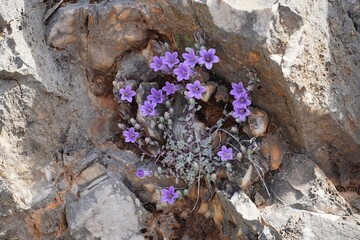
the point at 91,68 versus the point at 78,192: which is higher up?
the point at 91,68

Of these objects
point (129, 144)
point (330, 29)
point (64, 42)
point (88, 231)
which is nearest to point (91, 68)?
point (64, 42)

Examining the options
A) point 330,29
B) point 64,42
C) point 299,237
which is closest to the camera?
point 299,237

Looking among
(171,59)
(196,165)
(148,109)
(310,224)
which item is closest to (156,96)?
(148,109)

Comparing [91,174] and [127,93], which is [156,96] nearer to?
[127,93]

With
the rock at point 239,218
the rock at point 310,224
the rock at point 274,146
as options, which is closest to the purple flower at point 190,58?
the rock at point 274,146

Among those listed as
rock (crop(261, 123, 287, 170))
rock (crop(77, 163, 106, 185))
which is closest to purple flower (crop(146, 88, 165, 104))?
rock (crop(77, 163, 106, 185))

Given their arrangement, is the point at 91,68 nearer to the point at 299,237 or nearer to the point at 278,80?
the point at 278,80

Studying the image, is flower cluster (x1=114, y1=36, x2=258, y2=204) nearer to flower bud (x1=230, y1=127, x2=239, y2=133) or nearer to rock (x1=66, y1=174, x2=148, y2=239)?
flower bud (x1=230, y1=127, x2=239, y2=133)
